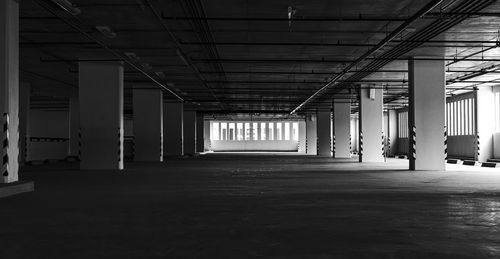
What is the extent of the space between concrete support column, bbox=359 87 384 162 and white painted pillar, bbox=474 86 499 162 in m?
7.79

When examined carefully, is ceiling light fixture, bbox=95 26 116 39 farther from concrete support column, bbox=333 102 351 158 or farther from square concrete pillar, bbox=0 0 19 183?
concrete support column, bbox=333 102 351 158

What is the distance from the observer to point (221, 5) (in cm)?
1742

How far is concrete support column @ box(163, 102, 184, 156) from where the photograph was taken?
48500mm

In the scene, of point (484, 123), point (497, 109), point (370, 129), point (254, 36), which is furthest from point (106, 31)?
point (497, 109)

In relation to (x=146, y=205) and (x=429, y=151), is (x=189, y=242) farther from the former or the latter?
(x=429, y=151)

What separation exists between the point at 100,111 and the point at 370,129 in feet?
60.6

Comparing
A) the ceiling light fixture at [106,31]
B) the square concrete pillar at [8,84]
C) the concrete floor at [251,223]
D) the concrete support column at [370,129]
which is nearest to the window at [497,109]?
the concrete support column at [370,129]

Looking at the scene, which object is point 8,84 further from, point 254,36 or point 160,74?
point 160,74

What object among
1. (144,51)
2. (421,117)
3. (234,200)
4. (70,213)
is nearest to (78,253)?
(70,213)

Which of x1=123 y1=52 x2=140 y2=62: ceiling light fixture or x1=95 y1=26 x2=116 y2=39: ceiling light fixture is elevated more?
x1=95 y1=26 x2=116 y2=39: ceiling light fixture

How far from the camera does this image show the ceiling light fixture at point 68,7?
16250 millimetres

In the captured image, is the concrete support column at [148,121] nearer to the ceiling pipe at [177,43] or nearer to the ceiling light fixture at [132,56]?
the ceiling pipe at [177,43]

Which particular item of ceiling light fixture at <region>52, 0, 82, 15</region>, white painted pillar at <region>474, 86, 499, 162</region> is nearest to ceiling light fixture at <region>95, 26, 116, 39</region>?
ceiling light fixture at <region>52, 0, 82, 15</region>

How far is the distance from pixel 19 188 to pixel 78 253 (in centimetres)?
895
